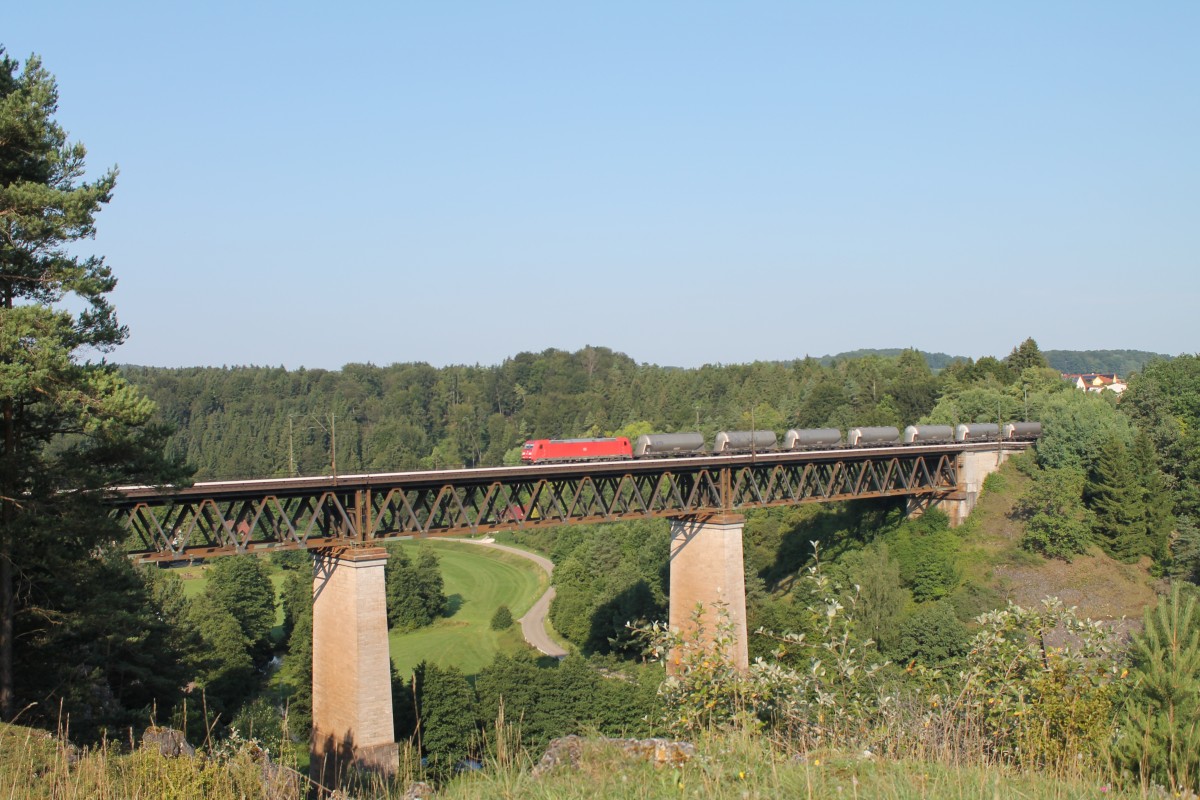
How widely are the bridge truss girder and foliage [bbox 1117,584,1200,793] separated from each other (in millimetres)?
25245

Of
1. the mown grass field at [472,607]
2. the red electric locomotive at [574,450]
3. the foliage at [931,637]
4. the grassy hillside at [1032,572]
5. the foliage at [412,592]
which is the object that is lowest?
the mown grass field at [472,607]

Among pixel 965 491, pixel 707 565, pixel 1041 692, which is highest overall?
pixel 1041 692

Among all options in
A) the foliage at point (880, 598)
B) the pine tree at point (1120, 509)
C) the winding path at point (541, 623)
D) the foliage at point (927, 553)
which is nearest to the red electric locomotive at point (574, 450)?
the winding path at point (541, 623)

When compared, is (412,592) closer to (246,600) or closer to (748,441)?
(246,600)

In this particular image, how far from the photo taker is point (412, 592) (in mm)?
77938

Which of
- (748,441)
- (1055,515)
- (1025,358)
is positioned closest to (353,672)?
(748,441)

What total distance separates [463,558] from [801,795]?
102 metres

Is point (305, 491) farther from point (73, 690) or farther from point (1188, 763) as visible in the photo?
point (1188, 763)

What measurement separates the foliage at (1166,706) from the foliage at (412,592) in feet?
235

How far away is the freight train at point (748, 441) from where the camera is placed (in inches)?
2231

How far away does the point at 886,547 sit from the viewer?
60.2 metres

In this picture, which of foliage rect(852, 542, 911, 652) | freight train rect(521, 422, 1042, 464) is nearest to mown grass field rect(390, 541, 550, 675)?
freight train rect(521, 422, 1042, 464)

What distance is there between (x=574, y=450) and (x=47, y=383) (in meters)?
40.3

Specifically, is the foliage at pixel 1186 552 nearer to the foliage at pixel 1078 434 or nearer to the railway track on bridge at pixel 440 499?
the foliage at pixel 1078 434
